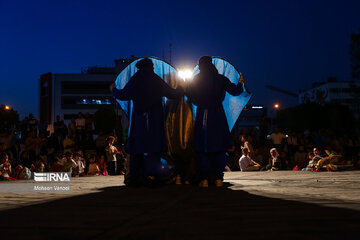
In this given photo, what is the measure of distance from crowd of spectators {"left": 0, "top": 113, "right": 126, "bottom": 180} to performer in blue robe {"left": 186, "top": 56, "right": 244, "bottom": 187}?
18.4ft

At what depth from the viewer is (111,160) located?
1295 cm

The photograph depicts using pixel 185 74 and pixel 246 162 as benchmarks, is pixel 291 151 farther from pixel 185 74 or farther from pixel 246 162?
pixel 185 74

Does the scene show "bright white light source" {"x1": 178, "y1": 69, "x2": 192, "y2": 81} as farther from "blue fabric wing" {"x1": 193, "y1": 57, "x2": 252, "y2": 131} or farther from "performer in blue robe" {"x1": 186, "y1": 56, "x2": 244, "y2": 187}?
"performer in blue robe" {"x1": 186, "y1": 56, "x2": 244, "y2": 187}

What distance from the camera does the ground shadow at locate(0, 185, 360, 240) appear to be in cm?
229

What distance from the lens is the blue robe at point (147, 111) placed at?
6.26m

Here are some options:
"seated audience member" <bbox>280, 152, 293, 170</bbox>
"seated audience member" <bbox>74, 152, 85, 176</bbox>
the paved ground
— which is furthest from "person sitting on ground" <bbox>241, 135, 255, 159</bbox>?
the paved ground

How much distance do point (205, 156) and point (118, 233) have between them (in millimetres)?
4033

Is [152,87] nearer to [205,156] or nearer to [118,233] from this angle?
[205,156]

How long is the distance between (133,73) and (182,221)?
4788mm

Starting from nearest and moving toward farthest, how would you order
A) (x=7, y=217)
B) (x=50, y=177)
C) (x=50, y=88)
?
(x=7, y=217) → (x=50, y=177) → (x=50, y=88)

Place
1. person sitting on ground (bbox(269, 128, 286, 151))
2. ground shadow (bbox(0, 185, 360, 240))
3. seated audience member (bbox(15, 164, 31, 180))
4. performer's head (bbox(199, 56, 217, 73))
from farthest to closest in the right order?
person sitting on ground (bbox(269, 128, 286, 151)), seated audience member (bbox(15, 164, 31, 180)), performer's head (bbox(199, 56, 217, 73)), ground shadow (bbox(0, 185, 360, 240))

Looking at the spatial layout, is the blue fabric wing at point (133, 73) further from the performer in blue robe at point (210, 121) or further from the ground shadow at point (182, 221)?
the ground shadow at point (182, 221)

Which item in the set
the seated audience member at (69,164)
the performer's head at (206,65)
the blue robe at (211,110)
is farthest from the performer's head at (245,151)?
the performer's head at (206,65)

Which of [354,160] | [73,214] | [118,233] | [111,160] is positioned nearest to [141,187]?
[73,214]
